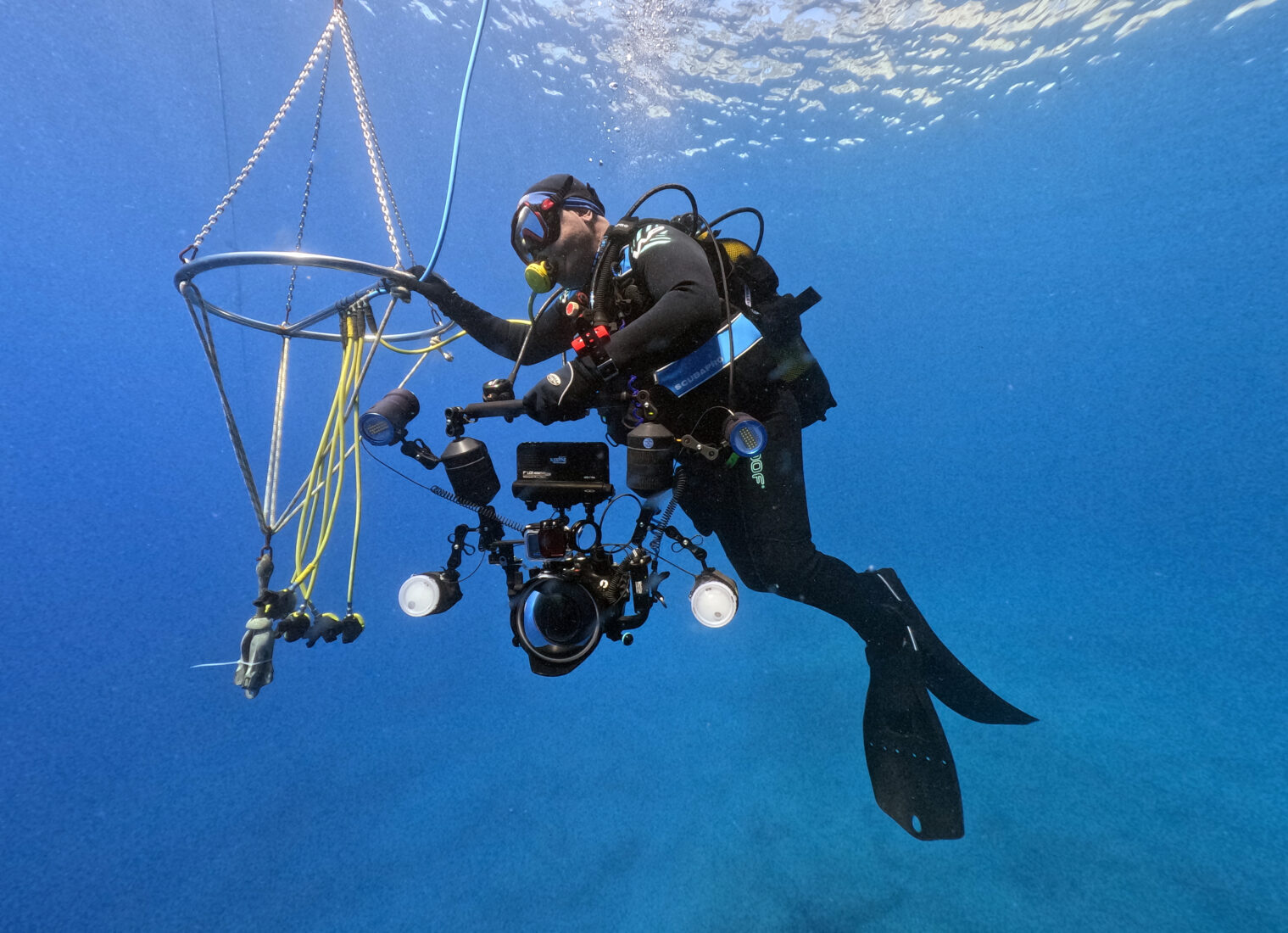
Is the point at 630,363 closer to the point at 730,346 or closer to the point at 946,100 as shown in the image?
the point at 730,346

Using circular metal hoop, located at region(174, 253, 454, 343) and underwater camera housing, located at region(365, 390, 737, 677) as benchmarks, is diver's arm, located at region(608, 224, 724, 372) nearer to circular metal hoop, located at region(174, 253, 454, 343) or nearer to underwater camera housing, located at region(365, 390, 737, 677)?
underwater camera housing, located at region(365, 390, 737, 677)

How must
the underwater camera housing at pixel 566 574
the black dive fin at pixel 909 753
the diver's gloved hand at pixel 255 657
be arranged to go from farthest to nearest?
the black dive fin at pixel 909 753 → the underwater camera housing at pixel 566 574 → the diver's gloved hand at pixel 255 657

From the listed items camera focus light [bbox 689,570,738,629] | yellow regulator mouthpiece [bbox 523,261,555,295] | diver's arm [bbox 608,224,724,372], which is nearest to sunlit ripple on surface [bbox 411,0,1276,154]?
yellow regulator mouthpiece [bbox 523,261,555,295]

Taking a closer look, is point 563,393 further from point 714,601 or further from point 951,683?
point 951,683

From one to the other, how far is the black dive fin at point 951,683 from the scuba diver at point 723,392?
13 mm

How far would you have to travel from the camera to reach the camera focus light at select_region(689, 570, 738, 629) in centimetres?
240

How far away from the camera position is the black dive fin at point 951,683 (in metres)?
3.56

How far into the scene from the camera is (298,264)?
1.95 m

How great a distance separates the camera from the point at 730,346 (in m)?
2.38

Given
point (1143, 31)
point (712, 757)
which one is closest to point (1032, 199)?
point (1143, 31)

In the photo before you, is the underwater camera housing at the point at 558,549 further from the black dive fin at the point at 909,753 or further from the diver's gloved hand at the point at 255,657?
the black dive fin at the point at 909,753

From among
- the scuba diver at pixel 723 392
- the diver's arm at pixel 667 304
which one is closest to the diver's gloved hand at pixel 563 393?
the scuba diver at pixel 723 392

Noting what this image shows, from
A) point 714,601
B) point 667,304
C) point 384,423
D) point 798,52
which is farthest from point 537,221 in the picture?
point 798,52

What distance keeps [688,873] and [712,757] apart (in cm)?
160
